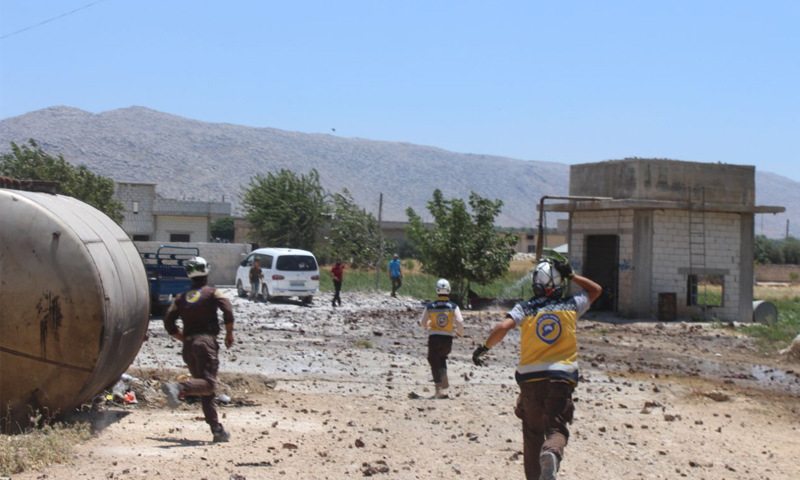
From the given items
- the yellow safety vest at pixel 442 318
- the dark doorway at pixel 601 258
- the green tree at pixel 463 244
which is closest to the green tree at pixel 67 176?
the green tree at pixel 463 244

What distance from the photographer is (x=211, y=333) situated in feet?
28.2

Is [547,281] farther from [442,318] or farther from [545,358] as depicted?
[442,318]

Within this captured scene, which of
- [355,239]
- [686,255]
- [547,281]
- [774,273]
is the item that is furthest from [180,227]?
[547,281]

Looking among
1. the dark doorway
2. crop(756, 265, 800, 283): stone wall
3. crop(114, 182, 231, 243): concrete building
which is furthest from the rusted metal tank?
crop(756, 265, 800, 283): stone wall

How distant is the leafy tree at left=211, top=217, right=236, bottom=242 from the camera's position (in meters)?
90.1

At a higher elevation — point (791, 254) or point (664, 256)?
point (791, 254)

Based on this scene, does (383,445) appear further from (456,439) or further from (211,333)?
(211,333)

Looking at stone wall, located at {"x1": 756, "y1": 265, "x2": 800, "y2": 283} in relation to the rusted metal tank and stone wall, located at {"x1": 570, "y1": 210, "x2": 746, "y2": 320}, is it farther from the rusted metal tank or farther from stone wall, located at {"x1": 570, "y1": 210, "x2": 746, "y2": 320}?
the rusted metal tank

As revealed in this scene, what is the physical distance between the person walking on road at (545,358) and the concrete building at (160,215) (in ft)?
183

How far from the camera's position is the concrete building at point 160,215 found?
197 ft

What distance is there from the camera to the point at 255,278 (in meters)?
29.8

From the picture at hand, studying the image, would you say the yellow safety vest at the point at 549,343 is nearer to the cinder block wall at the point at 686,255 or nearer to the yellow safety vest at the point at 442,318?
the yellow safety vest at the point at 442,318

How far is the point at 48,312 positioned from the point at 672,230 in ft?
73.5

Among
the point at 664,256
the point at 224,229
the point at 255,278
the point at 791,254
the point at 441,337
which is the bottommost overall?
the point at 441,337
